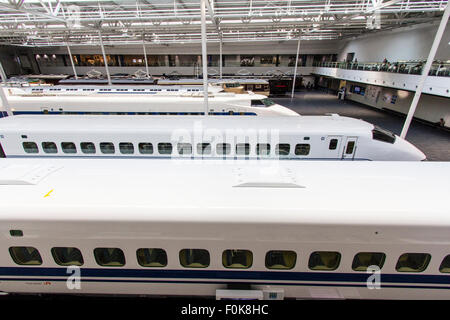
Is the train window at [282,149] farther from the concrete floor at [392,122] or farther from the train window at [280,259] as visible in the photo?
the concrete floor at [392,122]

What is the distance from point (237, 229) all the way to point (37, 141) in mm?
7376

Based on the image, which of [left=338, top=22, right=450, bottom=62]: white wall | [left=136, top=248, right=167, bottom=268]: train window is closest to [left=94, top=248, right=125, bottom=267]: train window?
[left=136, top=248, right=167, bottom=268]: train window

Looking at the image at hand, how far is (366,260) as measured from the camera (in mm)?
3393

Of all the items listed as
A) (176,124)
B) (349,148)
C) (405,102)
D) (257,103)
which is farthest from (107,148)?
(405,102)

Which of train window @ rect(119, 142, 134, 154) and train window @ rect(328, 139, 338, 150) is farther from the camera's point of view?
train window @ rect(119, 142, 134, 154)

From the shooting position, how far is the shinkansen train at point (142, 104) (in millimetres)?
10742

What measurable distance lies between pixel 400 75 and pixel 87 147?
781 inches

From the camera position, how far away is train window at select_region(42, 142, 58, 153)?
7.28 m

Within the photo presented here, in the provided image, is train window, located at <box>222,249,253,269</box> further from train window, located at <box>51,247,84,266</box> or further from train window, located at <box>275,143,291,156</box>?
train window, located at <box>275,143,291,156</box>

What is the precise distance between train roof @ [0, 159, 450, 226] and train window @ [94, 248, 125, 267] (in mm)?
699

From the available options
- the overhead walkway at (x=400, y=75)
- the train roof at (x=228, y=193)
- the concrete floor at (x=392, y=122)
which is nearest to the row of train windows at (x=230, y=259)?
the train roof at (x=228, y=193)

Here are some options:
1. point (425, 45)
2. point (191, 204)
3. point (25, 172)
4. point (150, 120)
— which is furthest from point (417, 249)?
point (425, 45)

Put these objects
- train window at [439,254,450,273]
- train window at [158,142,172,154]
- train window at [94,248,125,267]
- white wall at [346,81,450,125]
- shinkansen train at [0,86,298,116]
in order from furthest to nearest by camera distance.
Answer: white wall at [346,81,450,125], shinkansen train at [0,86,298,116], train window at [158,142,172,154], train window at [94,248,125,267], train window at [439,254,450,273]

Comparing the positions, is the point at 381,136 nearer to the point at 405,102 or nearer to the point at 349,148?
the point at 349,148
